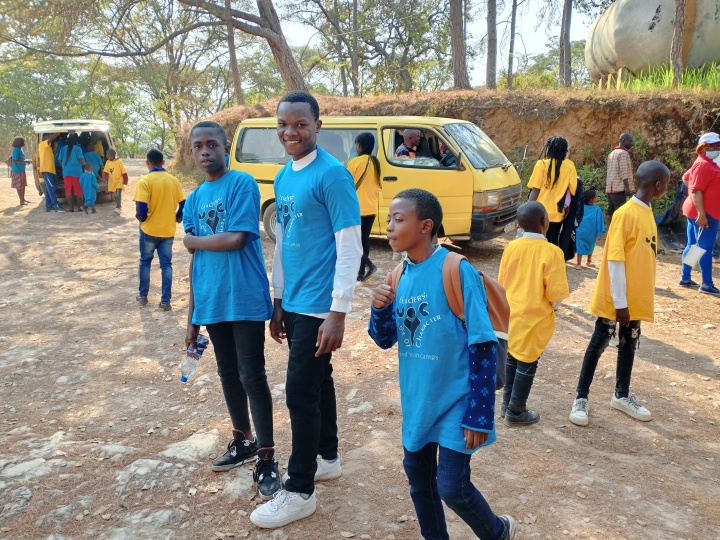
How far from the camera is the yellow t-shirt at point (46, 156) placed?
12539 millimetres

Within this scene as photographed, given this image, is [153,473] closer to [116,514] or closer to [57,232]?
[116,514]

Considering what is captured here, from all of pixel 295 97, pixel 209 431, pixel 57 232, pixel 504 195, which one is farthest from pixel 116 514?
pixel 57 232

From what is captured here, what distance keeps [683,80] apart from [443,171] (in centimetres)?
676

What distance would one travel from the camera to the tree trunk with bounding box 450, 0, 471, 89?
51.1 ft

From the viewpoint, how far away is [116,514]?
118 inches

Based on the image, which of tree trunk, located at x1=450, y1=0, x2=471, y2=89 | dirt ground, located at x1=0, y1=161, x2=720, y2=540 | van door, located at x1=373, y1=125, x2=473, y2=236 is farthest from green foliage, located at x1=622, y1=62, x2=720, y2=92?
dirt ground, located at x1=0, y1=161, x2=720, y2=540

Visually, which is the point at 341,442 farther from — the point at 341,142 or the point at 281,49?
the point at 281,49

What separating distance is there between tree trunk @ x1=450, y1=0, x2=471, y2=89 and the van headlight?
876 centimetres

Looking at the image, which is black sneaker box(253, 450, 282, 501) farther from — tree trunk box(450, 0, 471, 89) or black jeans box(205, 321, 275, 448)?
tree trunk box(450, 0, 471, 89)

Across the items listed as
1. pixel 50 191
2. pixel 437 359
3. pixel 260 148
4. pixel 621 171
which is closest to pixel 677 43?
pixel 621 171

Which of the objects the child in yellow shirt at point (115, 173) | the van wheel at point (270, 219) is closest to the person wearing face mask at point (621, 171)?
the van wheel at point (270, 219)

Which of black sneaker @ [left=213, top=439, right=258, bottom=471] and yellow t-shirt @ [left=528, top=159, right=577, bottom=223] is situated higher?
yellow t-shirt @ [left=528, top=159, right=577, bottom=223]

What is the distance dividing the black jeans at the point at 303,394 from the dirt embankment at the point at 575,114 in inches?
417

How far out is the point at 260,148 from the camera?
970 centimetres
